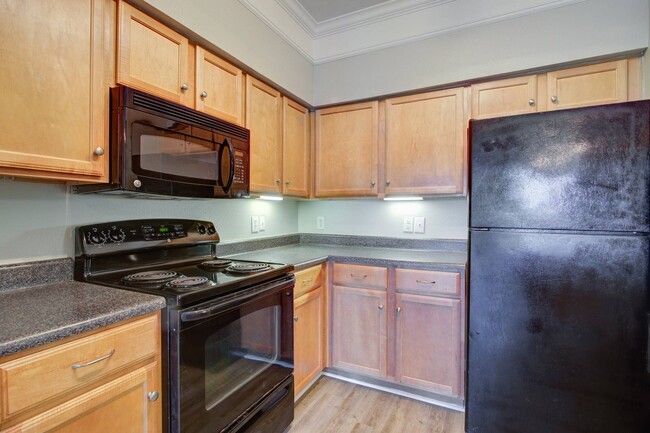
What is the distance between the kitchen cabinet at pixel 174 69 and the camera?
1261mm

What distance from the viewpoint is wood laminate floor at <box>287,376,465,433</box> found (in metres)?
1.77

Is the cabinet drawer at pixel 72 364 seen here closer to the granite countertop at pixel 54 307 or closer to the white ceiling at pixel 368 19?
the granite countertop at pixel 54 307

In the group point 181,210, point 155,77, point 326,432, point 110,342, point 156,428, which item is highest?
point 155,77

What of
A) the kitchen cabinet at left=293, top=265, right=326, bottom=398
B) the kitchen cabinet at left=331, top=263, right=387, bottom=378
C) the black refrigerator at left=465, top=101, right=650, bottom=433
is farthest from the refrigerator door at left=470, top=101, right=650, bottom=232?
the kitchen cabinet at left=293, top=265, right=326, bottom=398

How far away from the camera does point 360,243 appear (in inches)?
104

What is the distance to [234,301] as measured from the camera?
1.28 m

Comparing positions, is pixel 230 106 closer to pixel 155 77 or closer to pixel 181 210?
pixel 155 77

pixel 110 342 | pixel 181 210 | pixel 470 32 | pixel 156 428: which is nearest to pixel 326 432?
pixel 156 428

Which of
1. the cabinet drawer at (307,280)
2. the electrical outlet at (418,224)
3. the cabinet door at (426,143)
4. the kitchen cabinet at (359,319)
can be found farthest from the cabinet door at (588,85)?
the cabinet drawer at (307,280)

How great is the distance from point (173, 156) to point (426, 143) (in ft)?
5.20

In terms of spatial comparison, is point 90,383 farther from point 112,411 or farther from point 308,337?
point 308,337

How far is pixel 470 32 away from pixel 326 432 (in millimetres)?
2546

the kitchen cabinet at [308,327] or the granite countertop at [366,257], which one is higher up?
the granite countertop at [366,257]

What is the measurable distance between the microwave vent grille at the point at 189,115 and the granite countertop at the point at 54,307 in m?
0.72
